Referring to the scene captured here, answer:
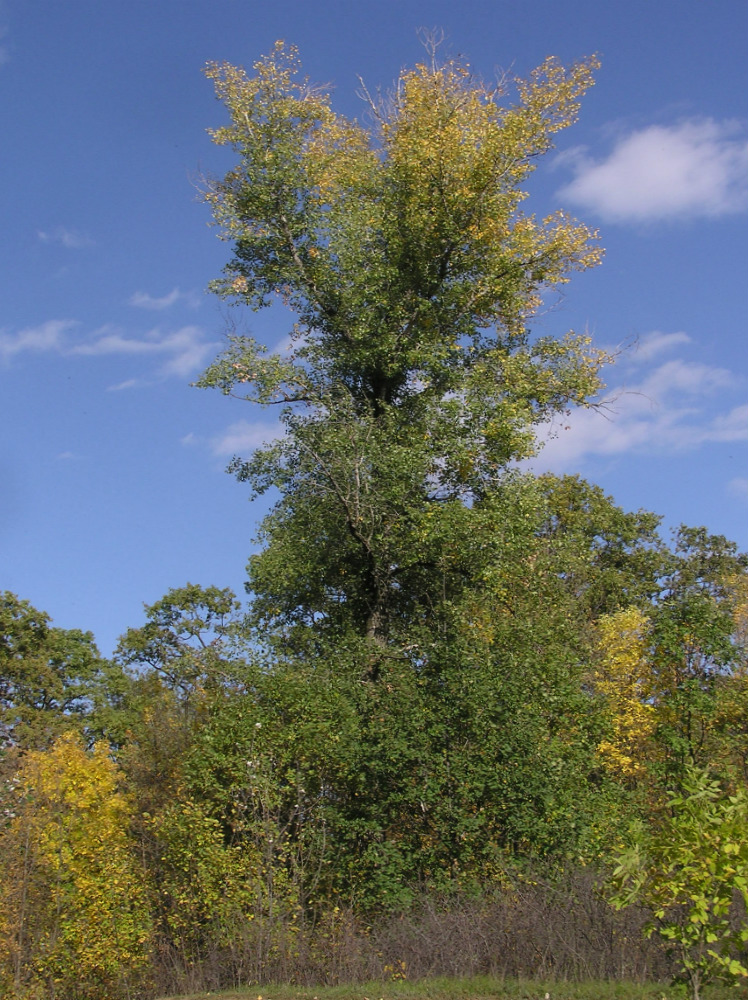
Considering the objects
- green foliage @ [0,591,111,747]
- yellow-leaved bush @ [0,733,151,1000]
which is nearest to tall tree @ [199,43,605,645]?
yellow-leaved bush @ [0,733,151,1000]

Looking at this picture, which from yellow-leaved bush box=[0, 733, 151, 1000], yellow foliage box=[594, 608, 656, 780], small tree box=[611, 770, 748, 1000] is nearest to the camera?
small tree box=[611, 770, 748, 1000]

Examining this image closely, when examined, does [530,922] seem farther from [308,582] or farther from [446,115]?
[446,115]

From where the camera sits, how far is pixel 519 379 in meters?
17.4

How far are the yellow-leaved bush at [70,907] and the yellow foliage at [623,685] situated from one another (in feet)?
40.3

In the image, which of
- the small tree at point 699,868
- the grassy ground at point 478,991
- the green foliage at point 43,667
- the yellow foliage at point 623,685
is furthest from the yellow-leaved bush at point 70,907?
the green foliage at point 43,667

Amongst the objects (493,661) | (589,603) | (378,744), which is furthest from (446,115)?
(589,603)

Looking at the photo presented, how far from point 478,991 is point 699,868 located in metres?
3.04

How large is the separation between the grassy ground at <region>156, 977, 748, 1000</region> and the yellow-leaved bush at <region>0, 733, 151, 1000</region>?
3269 mm

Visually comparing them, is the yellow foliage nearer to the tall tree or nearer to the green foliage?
the tall tree

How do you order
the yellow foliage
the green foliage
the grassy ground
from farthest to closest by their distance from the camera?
the green foliage, the yellow foliage, the grassy ground

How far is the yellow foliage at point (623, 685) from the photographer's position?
22.6 metres

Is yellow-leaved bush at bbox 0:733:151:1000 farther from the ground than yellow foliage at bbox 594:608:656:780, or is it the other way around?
yellow foliage at bbox 594:608:656:780

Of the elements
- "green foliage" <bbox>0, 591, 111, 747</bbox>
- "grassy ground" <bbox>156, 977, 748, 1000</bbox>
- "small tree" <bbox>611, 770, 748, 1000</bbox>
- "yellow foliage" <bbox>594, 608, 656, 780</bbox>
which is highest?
"green foliage" <bbox>0, 591, 111, 747</bbox>

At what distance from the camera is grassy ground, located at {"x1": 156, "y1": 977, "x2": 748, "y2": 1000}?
7684mm
